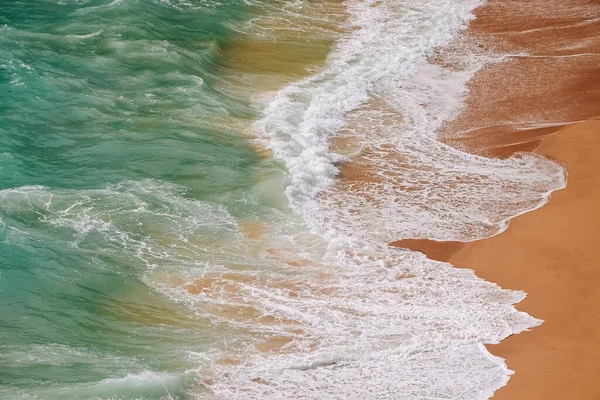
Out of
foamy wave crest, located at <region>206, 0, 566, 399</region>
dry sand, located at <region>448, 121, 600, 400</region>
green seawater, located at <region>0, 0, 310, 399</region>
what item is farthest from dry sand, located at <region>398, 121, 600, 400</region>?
green seawater, located at <region>0, 0, 310, 399</region>

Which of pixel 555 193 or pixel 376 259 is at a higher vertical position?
pixel 555 193

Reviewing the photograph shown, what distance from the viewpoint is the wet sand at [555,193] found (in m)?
9.12

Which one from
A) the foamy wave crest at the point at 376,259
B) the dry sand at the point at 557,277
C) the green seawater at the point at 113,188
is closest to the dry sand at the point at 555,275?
the dry sand at the point at 557,277

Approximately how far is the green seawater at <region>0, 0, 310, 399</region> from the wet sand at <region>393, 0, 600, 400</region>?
326cm

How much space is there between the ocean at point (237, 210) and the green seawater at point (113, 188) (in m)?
0.04

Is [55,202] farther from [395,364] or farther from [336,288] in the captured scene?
[395,364]

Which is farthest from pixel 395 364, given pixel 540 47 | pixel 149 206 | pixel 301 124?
pixel 540 47

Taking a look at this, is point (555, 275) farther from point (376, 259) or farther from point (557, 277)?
point (376, 259)

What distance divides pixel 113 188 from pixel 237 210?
6.31 feet

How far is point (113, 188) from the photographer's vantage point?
1247cm

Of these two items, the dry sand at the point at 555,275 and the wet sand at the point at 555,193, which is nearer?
the dry sand at the point at 555,275

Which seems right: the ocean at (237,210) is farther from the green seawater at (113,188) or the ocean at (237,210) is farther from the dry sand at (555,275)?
the dry sand at (555,275)

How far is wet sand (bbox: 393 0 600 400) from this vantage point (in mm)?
9125

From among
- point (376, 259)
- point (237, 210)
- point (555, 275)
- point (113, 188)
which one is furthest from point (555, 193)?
point (113, 188)
